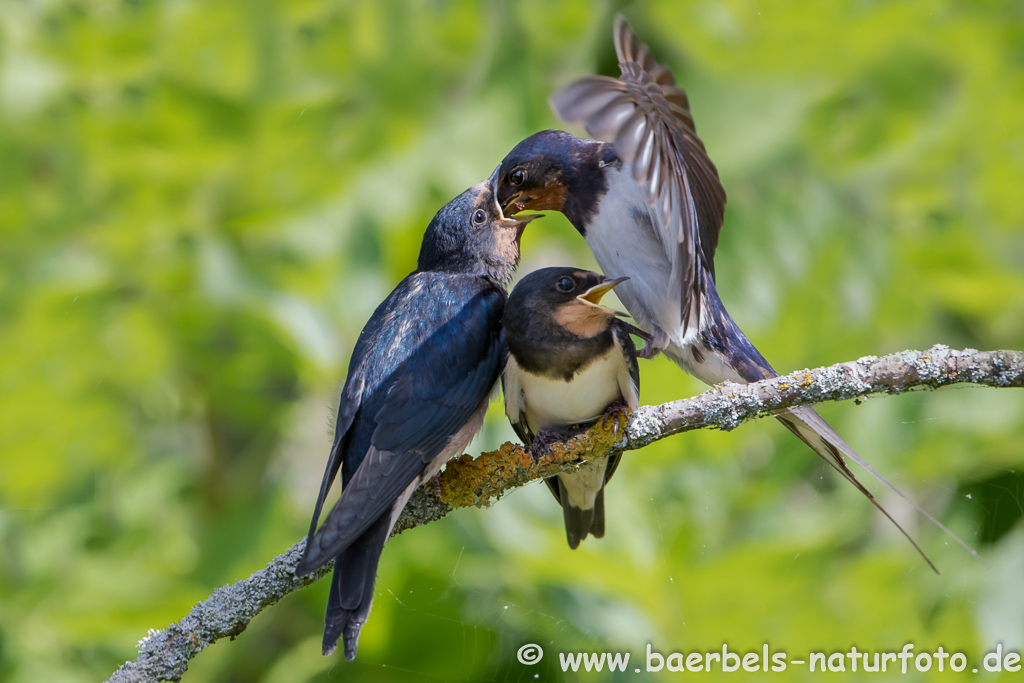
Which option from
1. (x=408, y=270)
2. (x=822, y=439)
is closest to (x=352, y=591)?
(x=822, y=439)

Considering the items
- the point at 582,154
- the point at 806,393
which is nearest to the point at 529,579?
the point at 582,154

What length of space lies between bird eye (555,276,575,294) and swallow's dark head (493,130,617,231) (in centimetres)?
30

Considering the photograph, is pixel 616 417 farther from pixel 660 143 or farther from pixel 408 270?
pixel 408 270

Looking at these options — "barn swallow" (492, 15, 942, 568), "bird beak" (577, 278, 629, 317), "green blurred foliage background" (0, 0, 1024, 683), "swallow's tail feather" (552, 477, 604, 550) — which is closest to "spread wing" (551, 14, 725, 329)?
"barn swallow" (492, 15, 942, 568)

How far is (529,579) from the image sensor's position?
8.58ft

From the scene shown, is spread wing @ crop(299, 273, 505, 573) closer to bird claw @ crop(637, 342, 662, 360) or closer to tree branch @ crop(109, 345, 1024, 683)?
tree branch @ crop(109, 345, 1024, 683)

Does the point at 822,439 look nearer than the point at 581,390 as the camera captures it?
Yes

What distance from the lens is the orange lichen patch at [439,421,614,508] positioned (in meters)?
1.43

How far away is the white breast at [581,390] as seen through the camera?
5.45 feet

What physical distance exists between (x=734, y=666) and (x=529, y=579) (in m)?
0.66

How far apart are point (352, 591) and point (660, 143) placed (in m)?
0.87

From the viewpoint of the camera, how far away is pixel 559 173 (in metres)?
1.92

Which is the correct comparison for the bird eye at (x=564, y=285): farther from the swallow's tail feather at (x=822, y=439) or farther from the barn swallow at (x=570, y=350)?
the swallow's tail feather at (x=822, y=439)

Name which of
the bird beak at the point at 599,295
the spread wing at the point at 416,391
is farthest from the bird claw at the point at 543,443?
the bird beak at the point at 599,295
